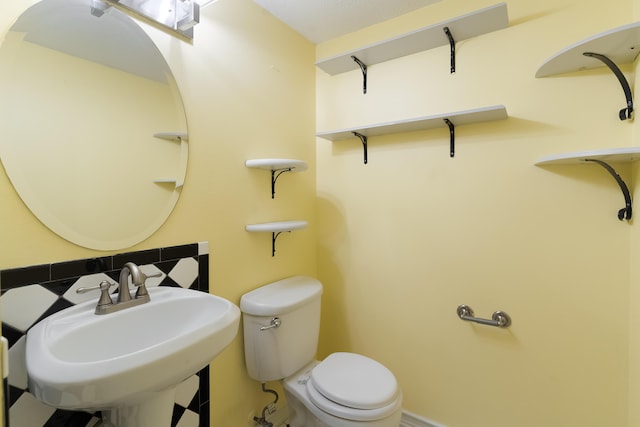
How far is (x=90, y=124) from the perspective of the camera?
956mm

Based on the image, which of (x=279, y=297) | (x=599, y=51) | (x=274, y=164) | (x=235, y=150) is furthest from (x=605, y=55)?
(x=279, y=297)

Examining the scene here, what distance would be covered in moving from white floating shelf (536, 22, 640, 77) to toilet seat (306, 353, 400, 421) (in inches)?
56.1

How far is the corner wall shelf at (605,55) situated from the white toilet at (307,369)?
1403 mm

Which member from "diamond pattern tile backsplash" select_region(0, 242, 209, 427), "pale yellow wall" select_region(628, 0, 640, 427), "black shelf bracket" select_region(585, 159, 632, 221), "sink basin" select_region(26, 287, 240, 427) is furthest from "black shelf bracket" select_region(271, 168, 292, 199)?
"pale yellow wall" select_region(628, 0, 640, 427)

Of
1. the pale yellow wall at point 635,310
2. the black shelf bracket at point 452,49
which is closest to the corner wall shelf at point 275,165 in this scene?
the black shelf bracket at point 452,49

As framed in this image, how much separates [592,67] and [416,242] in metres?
1.01

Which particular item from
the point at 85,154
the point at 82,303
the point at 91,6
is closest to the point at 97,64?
the point at 91,6

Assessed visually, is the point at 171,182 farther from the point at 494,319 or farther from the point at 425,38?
the point at 494,319

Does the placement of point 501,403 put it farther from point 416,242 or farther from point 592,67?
point 592,67

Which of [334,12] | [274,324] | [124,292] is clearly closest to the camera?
[124,292]

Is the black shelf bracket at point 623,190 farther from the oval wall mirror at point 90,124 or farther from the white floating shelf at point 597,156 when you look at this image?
the oval wall mirror at point 90,124

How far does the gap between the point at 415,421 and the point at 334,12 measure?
2.24 meters

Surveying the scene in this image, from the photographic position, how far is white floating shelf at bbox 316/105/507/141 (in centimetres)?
127

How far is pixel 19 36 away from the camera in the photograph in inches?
32.4
